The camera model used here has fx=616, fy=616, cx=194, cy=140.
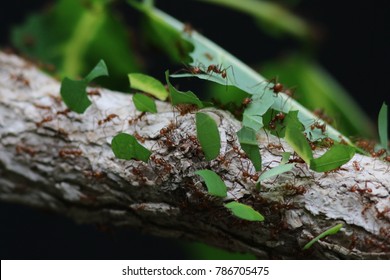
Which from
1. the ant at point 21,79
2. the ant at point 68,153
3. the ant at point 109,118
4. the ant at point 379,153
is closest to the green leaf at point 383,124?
the ant at point 379,153

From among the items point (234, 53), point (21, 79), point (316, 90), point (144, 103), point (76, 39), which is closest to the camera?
point (144, 103)

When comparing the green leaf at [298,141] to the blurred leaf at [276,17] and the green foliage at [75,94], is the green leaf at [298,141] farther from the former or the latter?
the blurred leaf at [276,17]

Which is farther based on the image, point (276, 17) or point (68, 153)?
point (276, 17)

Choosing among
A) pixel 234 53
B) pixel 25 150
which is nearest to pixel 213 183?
pixel 25 150

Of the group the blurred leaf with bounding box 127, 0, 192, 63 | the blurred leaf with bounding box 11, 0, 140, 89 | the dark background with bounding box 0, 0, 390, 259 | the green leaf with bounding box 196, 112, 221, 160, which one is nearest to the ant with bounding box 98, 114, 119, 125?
the green leaf with bounding box 196, 112, 221, 160

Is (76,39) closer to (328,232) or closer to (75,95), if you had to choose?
(75,95)

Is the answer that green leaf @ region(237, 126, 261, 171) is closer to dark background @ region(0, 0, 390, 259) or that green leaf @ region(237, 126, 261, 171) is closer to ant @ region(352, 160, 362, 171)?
ant @ region(352, 160, 362, 171)

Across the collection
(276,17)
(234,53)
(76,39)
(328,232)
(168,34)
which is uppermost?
(234,53)
